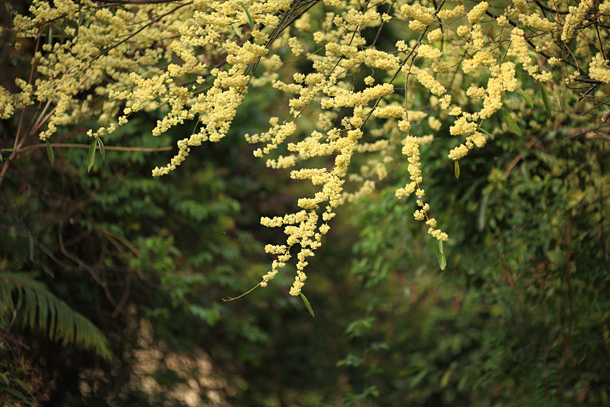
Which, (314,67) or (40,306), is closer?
(314,67)

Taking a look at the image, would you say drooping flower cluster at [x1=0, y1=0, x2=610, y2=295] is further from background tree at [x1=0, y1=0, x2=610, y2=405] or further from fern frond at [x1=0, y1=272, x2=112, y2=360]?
fern frond at [x1=0, y1=272, x2=112, y2=360]

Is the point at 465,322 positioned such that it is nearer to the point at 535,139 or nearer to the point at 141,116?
the point at 535,139

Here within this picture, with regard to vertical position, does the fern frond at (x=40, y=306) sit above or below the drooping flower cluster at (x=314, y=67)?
below

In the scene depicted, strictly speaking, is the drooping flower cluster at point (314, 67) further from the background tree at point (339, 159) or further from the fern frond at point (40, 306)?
the fern frond at point (40, 306)

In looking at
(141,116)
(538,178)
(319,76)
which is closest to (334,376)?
(141,116)

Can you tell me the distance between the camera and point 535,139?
289cm

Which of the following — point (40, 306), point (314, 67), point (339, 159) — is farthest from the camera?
point (40, 306)

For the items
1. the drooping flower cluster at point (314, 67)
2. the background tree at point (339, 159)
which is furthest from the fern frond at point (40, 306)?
the drooping flower cluster at point (314, 67)

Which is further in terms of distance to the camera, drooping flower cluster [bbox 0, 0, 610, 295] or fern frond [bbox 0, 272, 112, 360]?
fern frond [bbox 0, 272, 112, 360]

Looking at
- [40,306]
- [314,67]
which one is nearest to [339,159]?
[314,67]

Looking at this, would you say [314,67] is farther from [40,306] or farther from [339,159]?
[40,306]

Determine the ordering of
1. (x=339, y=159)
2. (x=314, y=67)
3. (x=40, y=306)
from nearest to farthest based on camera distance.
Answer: (x=339, y=159) → (x=314, y=67) → (x=40, y=306)

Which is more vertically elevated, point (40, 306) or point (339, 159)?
point (339, 159)

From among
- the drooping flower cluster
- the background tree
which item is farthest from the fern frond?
the drooping flower cluster
